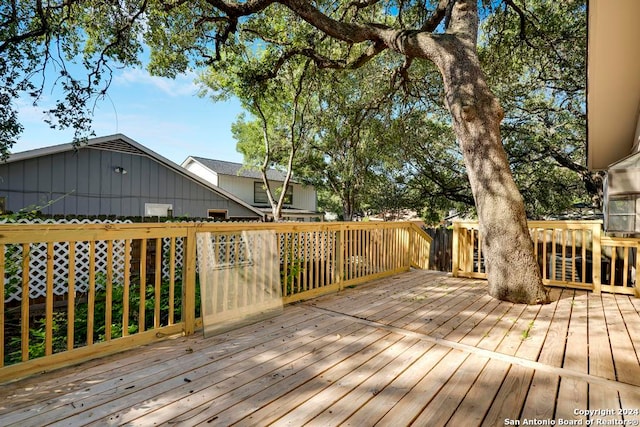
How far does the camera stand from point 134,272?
5.37 m

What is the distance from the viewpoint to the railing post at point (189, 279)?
2750 mm

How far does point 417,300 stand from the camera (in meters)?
3.88

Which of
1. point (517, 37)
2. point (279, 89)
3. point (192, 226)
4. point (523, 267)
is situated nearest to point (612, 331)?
point (523, 267)

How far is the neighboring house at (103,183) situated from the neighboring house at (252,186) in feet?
14.7

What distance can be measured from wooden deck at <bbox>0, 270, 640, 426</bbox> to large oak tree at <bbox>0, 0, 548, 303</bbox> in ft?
3.74

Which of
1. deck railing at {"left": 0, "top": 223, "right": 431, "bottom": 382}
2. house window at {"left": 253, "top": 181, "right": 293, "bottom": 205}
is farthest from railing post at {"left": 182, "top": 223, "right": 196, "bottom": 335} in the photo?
house window at {"left": 253, "top": 181, "right": 293, "bottom": 205}

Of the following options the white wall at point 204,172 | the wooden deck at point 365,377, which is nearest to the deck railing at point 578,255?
the wooden deck at point 365,377

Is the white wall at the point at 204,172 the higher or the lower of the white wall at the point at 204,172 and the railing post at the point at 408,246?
the higher

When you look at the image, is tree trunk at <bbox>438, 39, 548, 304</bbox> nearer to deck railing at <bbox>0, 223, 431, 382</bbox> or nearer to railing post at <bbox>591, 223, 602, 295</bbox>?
railing post at <bbox>591, 223, 602, 295</bbox>

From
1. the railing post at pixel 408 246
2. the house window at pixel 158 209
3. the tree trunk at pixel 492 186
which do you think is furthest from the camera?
the house window at pixel 158 209

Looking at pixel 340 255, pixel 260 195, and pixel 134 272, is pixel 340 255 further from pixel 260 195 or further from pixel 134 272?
pixel 260 195

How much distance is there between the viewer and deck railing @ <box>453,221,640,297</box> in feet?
13.4

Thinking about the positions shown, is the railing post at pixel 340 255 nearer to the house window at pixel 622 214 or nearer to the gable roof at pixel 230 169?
the house window at pixel 622 214

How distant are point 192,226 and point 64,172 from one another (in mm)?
8637
